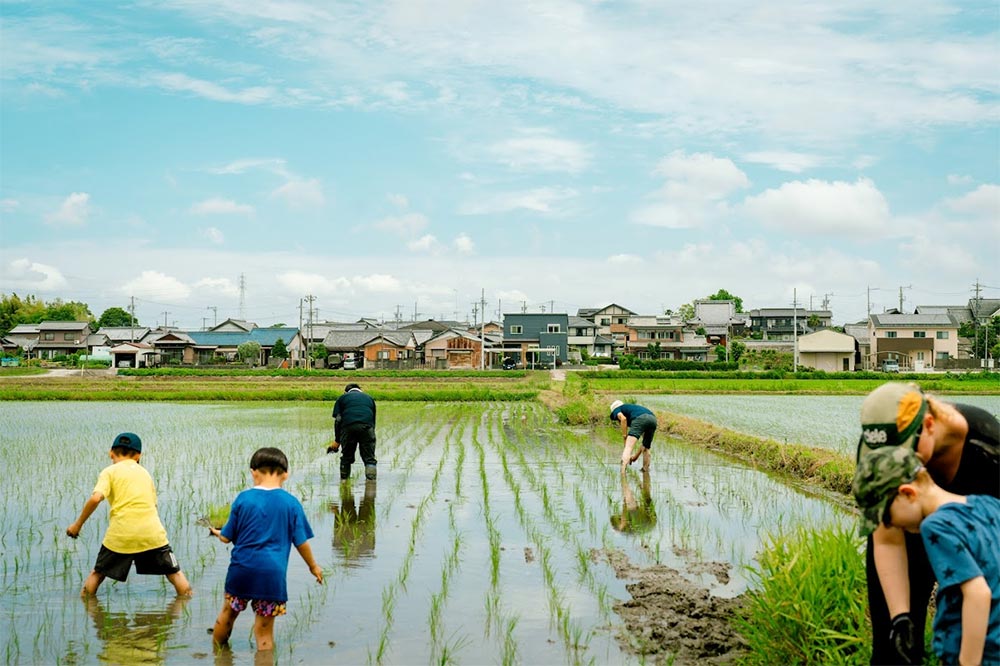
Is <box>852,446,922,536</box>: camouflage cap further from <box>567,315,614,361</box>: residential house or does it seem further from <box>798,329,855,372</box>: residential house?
<box>567,315,614,361</box>: residential house

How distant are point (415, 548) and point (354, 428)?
3.55m

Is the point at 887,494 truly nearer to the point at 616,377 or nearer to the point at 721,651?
the point at 721,651

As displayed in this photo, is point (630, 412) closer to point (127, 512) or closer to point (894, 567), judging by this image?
point (127, 512)

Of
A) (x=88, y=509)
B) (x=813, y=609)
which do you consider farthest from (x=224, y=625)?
(x=813, y=609)

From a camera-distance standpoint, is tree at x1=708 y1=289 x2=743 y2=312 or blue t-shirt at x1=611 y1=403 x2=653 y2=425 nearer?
blue t-shirt at x1=611 y1=403 x2=653 y2=425

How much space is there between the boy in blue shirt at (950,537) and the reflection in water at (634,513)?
4975mm

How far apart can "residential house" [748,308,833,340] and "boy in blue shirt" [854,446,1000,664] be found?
2806 inches

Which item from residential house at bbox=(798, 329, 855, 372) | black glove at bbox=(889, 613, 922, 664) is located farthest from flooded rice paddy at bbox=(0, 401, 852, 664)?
residential house at bbox=(798, 329, 855, 372)

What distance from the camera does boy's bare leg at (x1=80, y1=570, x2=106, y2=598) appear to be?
5.26 metres

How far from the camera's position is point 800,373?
140 ft

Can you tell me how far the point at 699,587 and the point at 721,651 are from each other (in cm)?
105

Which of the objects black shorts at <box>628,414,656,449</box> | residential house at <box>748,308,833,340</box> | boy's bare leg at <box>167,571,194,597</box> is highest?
residential house at <box>748,308,833,340</box>

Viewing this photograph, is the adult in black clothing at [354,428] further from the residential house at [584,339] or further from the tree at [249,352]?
the residential house at [584,339]

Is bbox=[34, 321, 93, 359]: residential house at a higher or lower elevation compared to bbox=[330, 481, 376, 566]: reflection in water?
higher
